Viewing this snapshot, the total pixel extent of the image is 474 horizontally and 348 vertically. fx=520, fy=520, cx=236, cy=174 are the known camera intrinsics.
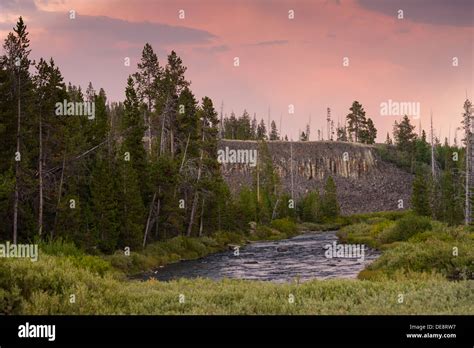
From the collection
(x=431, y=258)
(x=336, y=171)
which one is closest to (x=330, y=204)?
(x=336, y=171)

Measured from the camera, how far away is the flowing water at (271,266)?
34.8m

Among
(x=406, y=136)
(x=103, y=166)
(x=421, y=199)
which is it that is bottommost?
(x=421, y=199)

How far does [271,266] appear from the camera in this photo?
40.3m

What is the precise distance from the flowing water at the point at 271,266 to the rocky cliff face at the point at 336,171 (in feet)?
250

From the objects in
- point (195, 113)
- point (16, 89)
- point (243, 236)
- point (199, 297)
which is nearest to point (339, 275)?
Answer: point (199, 297)

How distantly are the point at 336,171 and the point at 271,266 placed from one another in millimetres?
108540

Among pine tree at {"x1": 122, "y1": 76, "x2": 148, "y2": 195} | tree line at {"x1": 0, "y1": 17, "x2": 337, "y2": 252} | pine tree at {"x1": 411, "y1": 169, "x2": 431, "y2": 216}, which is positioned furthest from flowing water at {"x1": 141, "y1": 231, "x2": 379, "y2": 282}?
pine tree at {"x1": 411, "y1": 169, "x2": 431, "y2": 216}

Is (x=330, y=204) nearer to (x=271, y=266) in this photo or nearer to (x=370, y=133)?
(x=271, y=266)

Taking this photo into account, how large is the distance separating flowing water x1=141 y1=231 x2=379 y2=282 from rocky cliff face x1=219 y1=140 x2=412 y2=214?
250 ft

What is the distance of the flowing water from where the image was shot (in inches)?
1372

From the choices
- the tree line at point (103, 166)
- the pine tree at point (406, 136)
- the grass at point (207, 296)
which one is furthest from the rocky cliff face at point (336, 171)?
Answer: the grass at point (207, 296)

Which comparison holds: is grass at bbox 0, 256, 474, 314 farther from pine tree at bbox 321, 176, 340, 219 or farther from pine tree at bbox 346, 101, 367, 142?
pine tree at bbox 346, 101, 367, 142
